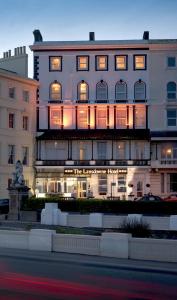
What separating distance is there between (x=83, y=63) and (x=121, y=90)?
477 centimetres

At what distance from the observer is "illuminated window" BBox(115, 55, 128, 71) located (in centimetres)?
6588

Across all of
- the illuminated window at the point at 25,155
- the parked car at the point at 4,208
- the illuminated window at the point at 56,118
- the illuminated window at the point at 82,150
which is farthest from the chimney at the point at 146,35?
the parked car at the point at 4,208

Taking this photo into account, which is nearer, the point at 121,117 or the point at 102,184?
the point at 102,184

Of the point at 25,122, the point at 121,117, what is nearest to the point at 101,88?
the point at 121,117

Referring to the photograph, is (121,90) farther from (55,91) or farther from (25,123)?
(25,123)

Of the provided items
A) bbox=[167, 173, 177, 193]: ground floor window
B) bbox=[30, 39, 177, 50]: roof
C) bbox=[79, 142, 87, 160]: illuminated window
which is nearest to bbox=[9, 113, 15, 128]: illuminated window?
bbox=[79, 142, 87, 160]: illuminated window

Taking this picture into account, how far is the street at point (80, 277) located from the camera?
1409 centimetres

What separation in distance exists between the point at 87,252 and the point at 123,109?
43.8 m

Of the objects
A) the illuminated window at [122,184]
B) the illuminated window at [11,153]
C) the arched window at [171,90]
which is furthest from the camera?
the arched window at [171,90]

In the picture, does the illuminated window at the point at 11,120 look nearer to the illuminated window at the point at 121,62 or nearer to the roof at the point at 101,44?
the roof at the point at 101,44

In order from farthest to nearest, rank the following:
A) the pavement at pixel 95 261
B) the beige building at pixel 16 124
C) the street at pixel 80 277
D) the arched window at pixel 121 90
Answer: the arched window at pixel 121 90 → the beige building at pixel 16 124 → the pavement at pixel 95 261 → the street at pixel 80 277

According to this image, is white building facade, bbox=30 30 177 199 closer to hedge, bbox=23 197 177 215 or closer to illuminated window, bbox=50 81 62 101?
illuminated window, bbox=50 81 62 101

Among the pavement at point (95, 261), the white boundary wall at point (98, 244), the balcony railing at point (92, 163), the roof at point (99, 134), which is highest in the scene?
the roof at point (99, 134)

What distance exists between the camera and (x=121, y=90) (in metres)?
66.2
